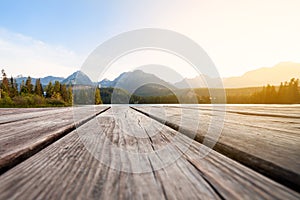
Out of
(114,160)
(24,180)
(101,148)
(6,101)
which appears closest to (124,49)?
(101,148)

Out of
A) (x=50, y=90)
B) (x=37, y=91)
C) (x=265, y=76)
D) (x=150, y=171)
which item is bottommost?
(x=150, y=171)

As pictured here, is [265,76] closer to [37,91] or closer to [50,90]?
[50,90]

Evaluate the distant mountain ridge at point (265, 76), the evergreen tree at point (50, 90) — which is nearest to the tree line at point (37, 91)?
the evergreen tree at point (50, 90)

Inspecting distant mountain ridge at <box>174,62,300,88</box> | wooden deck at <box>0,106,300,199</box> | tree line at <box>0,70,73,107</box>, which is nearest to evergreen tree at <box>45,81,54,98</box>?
tree line at <box>0,70,73,107</box>

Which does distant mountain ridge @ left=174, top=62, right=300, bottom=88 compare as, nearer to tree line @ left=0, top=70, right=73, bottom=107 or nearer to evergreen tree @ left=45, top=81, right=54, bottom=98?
tree line @ left=0, top=70, right=73, bottom=107

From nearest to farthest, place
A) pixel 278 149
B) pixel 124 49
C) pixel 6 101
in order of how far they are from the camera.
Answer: pixel 278 149 → pixel 124 49 → pixel 6 101

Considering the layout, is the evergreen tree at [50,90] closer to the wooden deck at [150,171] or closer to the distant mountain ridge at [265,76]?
the distant mountain ridge at [265,76]

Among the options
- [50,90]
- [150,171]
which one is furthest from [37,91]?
[150,171]

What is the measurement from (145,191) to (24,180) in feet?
0.94

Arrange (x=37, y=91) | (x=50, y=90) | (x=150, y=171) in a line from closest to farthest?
(x=150, y=171) → (x=37, y=91) → (x=50, y=90)

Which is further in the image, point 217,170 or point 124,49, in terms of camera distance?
point 124,49

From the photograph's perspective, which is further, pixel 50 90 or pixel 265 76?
pixel 265 76

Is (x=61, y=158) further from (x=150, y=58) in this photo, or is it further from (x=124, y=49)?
(x=150, y=58)

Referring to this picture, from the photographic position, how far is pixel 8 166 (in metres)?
0.52
